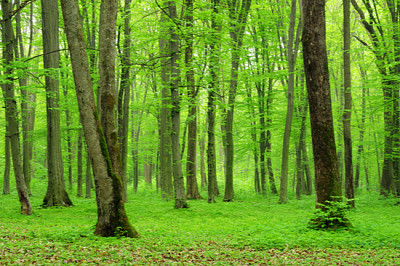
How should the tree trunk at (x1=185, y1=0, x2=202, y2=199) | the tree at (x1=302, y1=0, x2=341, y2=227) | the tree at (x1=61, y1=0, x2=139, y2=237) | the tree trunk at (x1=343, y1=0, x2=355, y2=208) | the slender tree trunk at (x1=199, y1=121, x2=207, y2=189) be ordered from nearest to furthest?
the tree at (x1=61, y1=0, x2=139, y2=237) < the tree at (x1=302, y1=0, x2=341, y2=227) < the tree trunk at (x1=343, y1=0, x2=355, y2=208) < the tree trunk at (x1=185, y1=0, x2=202, y2=199) < the slender tree trunk at (x1=199, y1=121, x2=207, y2=189)

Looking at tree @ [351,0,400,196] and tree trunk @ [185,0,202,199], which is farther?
tree @ [351,0,400,196]

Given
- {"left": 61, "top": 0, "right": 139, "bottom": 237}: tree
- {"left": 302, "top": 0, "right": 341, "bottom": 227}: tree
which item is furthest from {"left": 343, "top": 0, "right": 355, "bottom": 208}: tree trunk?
{"left": 61, "top": 0, "right": 139, "bottom": 237}: tree

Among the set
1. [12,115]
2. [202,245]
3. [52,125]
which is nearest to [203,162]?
[52,125]

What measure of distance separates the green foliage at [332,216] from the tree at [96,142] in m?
4.69

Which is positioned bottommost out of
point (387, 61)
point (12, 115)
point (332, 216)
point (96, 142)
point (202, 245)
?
point (202, 245)

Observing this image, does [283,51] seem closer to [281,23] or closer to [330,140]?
[281,23]

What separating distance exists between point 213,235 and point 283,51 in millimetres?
15145

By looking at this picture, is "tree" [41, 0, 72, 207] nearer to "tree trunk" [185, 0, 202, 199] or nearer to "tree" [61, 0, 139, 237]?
"tree trunk" [185, 0, 202, 199]

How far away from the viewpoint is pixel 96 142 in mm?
6109

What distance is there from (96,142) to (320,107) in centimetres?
549

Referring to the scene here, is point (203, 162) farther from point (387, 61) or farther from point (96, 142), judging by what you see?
point (96, 142)

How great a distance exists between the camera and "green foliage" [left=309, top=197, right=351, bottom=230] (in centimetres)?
751

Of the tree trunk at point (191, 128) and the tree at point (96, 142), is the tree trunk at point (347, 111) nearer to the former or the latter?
the tree trunk at point (191, 128)

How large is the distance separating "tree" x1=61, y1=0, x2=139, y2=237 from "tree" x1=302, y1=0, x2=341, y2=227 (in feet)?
16.3
